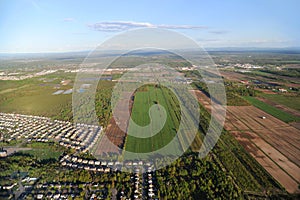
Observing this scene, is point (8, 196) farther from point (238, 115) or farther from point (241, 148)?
point (238, 115)

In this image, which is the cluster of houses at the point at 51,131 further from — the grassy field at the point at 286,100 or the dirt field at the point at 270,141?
the grassy field at the point at 286,100

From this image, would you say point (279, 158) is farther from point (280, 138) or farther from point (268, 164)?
point (280, 138)

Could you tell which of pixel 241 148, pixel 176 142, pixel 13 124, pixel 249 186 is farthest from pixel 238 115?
pixel 13 124

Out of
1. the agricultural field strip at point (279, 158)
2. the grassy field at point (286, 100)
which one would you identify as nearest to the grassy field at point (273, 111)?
the grassy field at point (286, 100)

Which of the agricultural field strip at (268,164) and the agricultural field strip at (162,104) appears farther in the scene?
the agricultural field strip at (162,104)

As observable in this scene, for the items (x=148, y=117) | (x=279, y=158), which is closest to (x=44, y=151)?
(x=148, y=117)
